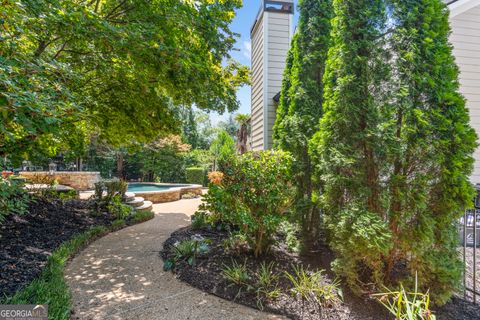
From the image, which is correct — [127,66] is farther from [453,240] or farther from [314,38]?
[453,240]

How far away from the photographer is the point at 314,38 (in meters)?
4.62

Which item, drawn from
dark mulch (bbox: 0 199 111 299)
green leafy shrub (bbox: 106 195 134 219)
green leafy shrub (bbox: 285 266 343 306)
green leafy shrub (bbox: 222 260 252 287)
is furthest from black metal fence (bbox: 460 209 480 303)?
green leafy shrub (bbox: 106 195 134 219)

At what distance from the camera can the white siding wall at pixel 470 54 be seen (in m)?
5.55

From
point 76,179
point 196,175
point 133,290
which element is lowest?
point 133,290

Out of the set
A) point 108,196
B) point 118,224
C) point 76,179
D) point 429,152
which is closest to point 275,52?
point 429,152

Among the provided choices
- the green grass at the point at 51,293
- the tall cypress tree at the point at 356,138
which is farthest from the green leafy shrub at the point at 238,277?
the green grass at the point at 51,293

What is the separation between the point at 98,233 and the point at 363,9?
646 centimetres

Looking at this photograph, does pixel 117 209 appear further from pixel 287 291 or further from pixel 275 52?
pixel 275 52

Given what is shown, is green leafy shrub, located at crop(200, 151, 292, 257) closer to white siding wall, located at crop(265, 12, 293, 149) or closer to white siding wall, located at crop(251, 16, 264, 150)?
white siding wall, located at crop(265, 12, 293, 149)

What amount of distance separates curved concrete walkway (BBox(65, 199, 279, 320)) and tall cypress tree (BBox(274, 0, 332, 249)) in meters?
2.11

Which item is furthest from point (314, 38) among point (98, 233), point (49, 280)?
point (98, 233)

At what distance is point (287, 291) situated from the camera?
10.5 ft

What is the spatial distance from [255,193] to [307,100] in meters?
2.00

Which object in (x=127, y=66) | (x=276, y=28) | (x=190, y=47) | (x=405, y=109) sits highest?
(x=276, y=28)
